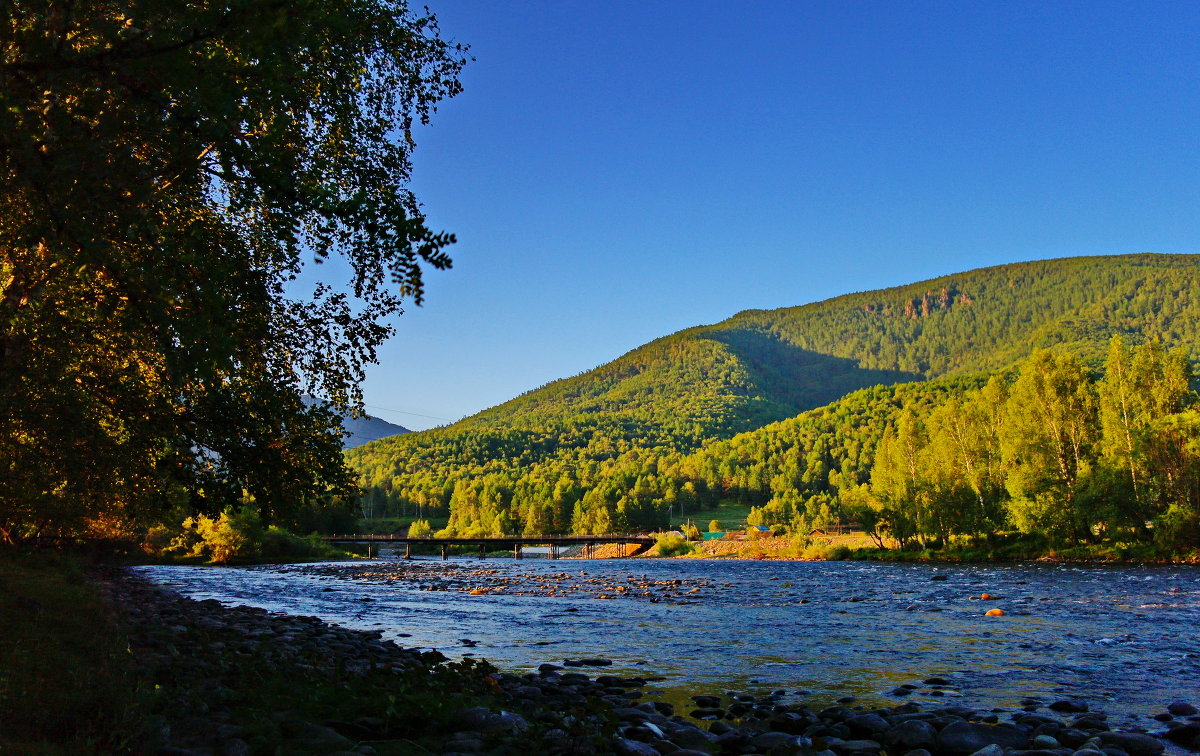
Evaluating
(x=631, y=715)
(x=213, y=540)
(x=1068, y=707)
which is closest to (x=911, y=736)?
(x=631, y=715)

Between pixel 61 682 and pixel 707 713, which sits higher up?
pixel 61 682

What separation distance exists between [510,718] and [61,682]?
196 inches

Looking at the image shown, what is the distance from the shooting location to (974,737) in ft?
30.9

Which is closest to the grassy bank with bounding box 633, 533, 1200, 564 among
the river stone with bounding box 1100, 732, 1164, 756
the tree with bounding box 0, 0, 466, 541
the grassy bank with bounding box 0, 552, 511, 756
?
the river stone with bounding box 1100, 732, 1164, 756

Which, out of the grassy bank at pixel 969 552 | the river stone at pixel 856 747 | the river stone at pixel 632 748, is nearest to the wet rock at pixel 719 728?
the river stone at pixel 856 747

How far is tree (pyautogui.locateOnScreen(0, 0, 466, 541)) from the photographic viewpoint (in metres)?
4.80

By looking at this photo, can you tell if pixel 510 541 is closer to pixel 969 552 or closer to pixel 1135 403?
pixel 969 552

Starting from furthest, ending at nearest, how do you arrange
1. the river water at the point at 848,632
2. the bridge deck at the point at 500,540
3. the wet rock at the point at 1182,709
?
the bridge deck at the point at 500,540, the river water at the point at 848,632, the wet rock at the point at 1182,709

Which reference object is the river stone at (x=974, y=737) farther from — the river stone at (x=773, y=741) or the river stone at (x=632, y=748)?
the river stone at (x=632, y=748)

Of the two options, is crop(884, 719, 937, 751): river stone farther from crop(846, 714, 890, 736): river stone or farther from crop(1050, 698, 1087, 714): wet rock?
crop(1050, 698, 1087, 714): wet rock

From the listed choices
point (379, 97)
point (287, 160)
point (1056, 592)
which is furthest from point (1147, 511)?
point (287, 160)

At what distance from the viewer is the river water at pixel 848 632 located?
14.0 metres

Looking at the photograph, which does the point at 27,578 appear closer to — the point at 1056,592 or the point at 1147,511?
the point at 1056,592

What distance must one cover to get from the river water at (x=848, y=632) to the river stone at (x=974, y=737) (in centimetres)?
267
